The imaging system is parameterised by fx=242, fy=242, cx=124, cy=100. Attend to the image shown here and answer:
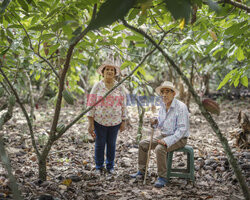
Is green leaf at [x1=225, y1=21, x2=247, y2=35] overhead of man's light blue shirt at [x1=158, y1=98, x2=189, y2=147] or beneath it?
overhead

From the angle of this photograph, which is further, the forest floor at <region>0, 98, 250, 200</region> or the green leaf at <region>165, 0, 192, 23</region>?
the forest floor at <region>0, 98, 250, 200</region>

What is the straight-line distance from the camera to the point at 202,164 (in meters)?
3.41

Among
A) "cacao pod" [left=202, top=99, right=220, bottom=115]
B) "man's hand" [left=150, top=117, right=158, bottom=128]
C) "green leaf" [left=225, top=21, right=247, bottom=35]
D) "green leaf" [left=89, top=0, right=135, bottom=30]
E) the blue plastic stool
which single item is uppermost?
"green leaf" [left=225, top=21, right=247, bottom=35]

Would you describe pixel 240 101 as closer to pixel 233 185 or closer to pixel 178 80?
pixel 178 80

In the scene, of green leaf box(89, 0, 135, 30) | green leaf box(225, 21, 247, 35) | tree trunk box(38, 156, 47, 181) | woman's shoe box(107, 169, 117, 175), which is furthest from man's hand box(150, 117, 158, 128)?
green leaf box(89, 0, 135, 30)

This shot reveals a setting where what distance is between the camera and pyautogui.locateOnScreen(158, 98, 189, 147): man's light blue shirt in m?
2.84

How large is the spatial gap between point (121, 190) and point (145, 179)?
1.39 ft

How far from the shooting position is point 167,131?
3033 mm

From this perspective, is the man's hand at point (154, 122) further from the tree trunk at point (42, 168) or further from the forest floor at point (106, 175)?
the tree trunk at point (42, 168)

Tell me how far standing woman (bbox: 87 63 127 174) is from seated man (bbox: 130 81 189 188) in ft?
1.42

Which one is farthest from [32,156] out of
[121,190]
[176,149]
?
[176,149]

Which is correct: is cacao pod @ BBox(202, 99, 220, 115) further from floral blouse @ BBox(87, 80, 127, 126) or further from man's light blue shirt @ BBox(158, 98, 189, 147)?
floral blouse @ BBox(87, 80, 127, 126)

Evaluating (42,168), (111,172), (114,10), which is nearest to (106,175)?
(111,172)

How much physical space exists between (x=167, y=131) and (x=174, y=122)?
15 cm
